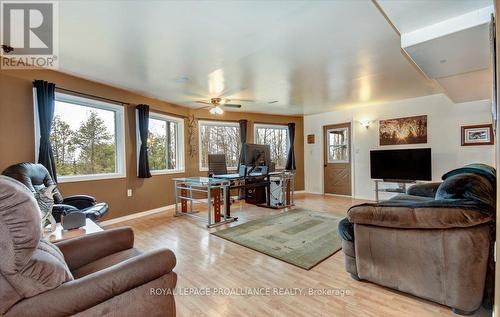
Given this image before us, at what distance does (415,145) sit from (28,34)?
6.66 m

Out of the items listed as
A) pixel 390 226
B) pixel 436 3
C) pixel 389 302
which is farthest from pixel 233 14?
pixel 389 302

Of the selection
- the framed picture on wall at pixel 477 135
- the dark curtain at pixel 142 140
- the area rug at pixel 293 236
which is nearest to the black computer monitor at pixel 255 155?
the area rug at pixel 293 236

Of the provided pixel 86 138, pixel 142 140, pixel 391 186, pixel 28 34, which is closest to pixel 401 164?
pixel 391 186

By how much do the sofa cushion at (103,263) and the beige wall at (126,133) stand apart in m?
2.50

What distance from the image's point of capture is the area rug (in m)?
2.78

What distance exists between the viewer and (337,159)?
22.2 ft

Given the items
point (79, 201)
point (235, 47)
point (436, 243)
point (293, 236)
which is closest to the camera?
point (436, 243)

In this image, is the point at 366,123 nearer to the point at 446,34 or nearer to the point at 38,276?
the point at 446,34

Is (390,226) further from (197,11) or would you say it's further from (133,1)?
(133,1)

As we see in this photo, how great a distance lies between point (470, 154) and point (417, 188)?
1.95 meters

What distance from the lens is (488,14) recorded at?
191 centimetres

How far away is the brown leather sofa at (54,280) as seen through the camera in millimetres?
958

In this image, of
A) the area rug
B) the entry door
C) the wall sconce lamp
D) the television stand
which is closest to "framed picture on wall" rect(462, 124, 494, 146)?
the television stand

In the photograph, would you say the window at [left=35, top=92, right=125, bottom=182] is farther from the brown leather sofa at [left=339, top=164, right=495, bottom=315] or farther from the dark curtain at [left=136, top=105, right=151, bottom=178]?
the brown leather sofa at [left=339, top=164, right=495, bottom=315]
